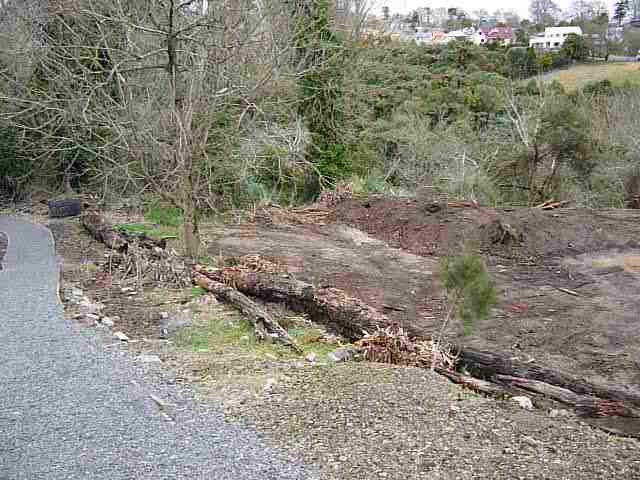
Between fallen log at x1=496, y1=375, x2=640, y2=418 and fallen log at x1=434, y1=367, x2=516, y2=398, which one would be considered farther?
fallen log at x1=434, y1=367, x2=516, y2=398

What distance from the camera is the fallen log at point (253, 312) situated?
5750 millimetres

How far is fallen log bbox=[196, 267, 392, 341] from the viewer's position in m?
6.05

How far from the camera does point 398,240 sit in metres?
11.3

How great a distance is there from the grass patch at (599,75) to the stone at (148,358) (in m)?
20.5

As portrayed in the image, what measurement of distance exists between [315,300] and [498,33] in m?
26.2

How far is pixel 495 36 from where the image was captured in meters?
29.0

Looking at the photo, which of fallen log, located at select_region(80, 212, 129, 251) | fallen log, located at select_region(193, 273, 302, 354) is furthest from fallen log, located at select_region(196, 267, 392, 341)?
fallen log, located at select_region(80, 212, 129, 251)

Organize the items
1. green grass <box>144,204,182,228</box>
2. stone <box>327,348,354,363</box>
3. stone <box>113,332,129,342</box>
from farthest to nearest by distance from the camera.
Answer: green grass <box>144,204,182,228</box> < stone <box>113,332,129,342</box> < stone <box>327,348,354,363</box>

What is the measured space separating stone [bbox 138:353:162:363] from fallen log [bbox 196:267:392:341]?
5.82ft

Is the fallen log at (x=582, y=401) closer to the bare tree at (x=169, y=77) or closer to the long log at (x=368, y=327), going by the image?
the long log at (x=368, y=327)

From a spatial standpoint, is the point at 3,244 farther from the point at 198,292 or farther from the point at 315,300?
the point at 315,300

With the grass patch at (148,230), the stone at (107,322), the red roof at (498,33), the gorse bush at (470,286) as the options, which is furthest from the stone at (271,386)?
the red roof at (498,33)

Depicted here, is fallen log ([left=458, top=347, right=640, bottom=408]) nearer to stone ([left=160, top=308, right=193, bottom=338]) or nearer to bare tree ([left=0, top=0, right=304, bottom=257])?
stone ([left=160, top=308, right=193, bottom=338])

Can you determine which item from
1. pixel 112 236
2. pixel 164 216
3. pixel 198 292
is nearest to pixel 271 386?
pixel 198 292
